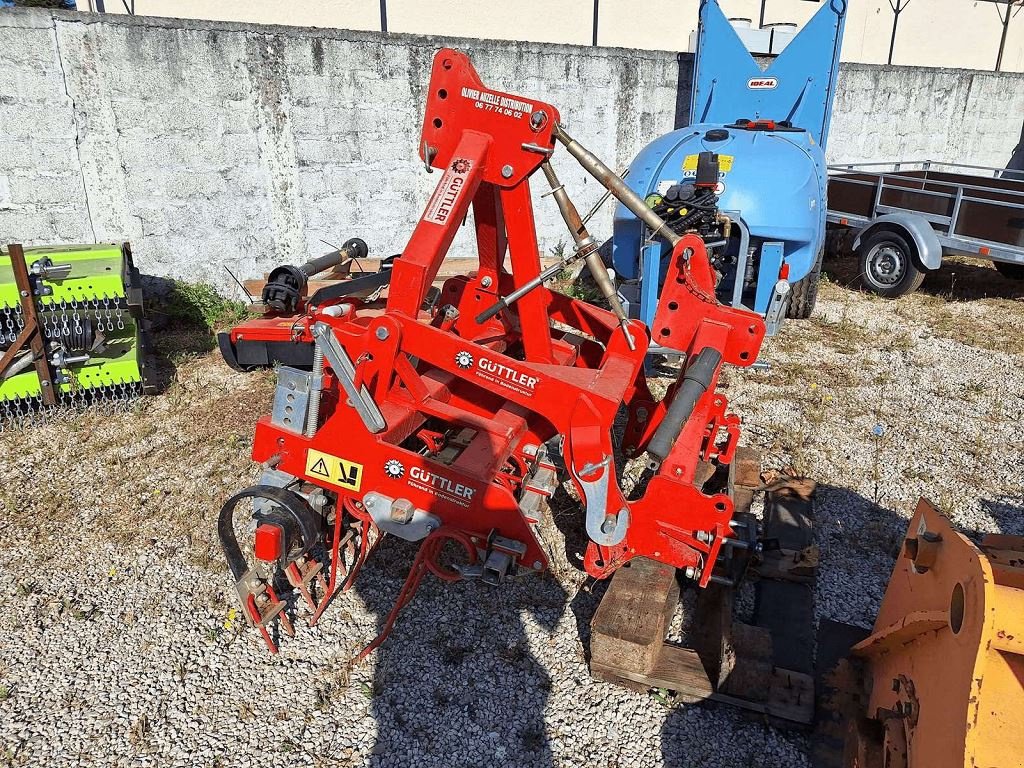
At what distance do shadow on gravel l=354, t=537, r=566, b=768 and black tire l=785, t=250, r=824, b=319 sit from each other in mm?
5176

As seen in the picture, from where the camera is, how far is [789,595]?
375cm

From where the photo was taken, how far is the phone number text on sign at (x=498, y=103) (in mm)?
3547

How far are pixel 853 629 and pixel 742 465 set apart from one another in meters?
1.31

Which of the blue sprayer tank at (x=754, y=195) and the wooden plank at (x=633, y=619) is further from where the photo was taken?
the blue sprayer tank at (x=754, y=195)

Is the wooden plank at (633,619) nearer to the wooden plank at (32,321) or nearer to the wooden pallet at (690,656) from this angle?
the wooden pallet at (690,656)

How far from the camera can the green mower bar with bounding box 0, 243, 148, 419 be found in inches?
204

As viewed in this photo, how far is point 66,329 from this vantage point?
5410 millimetres

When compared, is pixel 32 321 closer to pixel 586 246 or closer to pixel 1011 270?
pixel 586 246

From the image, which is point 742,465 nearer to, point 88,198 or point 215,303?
point 215,303

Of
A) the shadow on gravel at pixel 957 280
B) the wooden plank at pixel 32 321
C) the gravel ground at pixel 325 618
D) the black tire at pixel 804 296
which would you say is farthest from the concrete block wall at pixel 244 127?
the shadow on gravel at pixel 957 280

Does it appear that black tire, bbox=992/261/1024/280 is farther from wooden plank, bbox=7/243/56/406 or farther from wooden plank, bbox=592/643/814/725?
wooden plank, bbox=7/243/56/406

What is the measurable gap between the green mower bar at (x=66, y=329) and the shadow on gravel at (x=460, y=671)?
2973 mm

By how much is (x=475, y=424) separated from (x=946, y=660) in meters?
2.17

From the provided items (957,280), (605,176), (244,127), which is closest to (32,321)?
(244,127)
